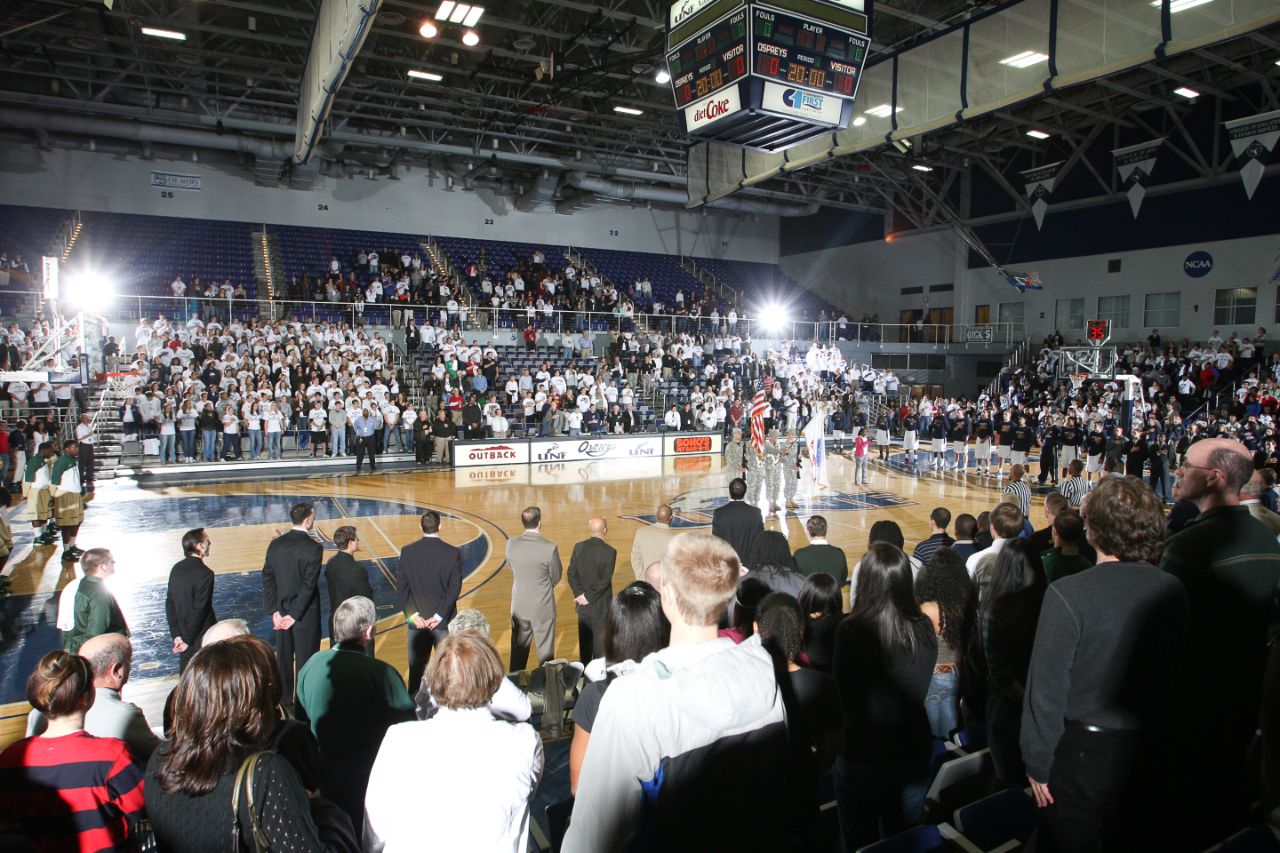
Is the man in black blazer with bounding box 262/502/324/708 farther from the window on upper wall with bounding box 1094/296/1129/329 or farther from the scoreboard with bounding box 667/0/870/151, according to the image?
the window on upper wall with bounding box 1094/296/1129/329

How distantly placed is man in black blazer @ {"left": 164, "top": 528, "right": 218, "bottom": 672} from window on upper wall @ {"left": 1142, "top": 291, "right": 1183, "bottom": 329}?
3194 cm

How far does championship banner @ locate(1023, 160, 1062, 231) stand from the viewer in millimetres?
28438

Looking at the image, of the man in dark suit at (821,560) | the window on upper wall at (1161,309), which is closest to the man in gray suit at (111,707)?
the man in dark suit at (821,560)

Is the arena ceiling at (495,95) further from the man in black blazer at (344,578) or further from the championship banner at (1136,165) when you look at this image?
the man in black blazer at (344,578)

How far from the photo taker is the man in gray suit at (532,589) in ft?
20.0

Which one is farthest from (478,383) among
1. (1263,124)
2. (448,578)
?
(1263,124)

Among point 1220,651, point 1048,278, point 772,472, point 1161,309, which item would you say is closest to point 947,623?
point 1220,651

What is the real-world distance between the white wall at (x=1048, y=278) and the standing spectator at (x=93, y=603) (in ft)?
102

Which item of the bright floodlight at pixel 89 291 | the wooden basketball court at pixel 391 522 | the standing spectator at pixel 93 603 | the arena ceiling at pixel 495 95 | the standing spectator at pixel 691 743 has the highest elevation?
the arena ceiling at pixel 495 95

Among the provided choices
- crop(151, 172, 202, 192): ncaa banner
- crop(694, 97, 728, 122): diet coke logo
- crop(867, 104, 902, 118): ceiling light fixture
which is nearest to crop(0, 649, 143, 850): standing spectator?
crop(694, 97, 728, 122): diet coke logo

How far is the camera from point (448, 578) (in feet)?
19.1

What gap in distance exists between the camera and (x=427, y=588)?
5848 millimetres

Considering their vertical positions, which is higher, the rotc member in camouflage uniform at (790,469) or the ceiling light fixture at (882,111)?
the ceiling light fixture at (882,111)

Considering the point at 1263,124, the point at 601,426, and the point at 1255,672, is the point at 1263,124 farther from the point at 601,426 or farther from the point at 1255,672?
the point at 1255,672
